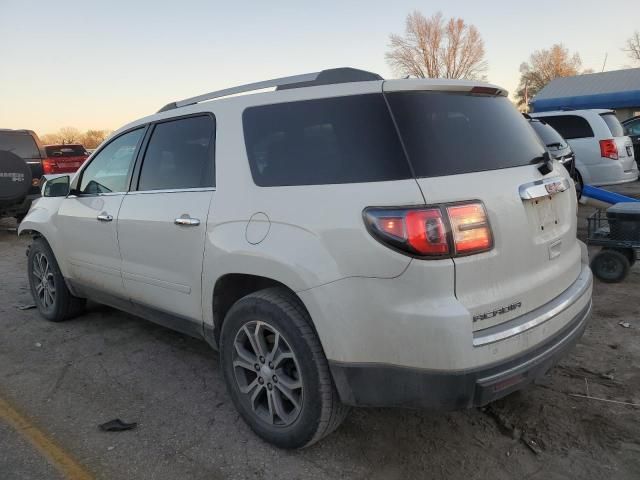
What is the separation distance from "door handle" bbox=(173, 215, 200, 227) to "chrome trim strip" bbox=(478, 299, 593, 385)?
176cm

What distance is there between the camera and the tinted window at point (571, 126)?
10062mm

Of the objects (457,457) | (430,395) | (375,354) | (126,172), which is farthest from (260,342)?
(126,172)

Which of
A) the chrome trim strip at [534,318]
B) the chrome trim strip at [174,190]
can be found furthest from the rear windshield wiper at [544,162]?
the chrome trim strip at [174,190]

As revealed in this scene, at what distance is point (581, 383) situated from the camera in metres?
3.27

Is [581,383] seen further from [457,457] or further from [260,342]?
[260,342]

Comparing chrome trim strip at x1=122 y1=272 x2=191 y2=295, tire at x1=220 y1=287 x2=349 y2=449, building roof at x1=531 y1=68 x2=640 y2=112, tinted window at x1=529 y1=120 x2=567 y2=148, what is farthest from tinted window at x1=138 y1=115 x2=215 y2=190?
building roof at x1=531 y1=68 x2=640 y2=112

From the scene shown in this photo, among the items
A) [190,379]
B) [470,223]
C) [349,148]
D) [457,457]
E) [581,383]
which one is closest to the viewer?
[470,223]

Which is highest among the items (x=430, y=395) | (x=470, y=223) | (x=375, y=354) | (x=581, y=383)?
→ (x=470, y=223)

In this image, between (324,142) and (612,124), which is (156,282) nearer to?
(324,142)

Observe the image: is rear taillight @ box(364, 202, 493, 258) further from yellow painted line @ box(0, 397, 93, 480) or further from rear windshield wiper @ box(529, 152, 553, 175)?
yellow painted line @ box(0, 397, 93, 480)

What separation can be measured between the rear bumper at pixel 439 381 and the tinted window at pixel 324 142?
84 centimetres

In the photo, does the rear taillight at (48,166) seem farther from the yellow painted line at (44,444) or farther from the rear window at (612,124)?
the rear window at (612,124)

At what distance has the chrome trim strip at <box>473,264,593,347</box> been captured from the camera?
2.13 m

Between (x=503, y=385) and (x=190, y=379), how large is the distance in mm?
2209
